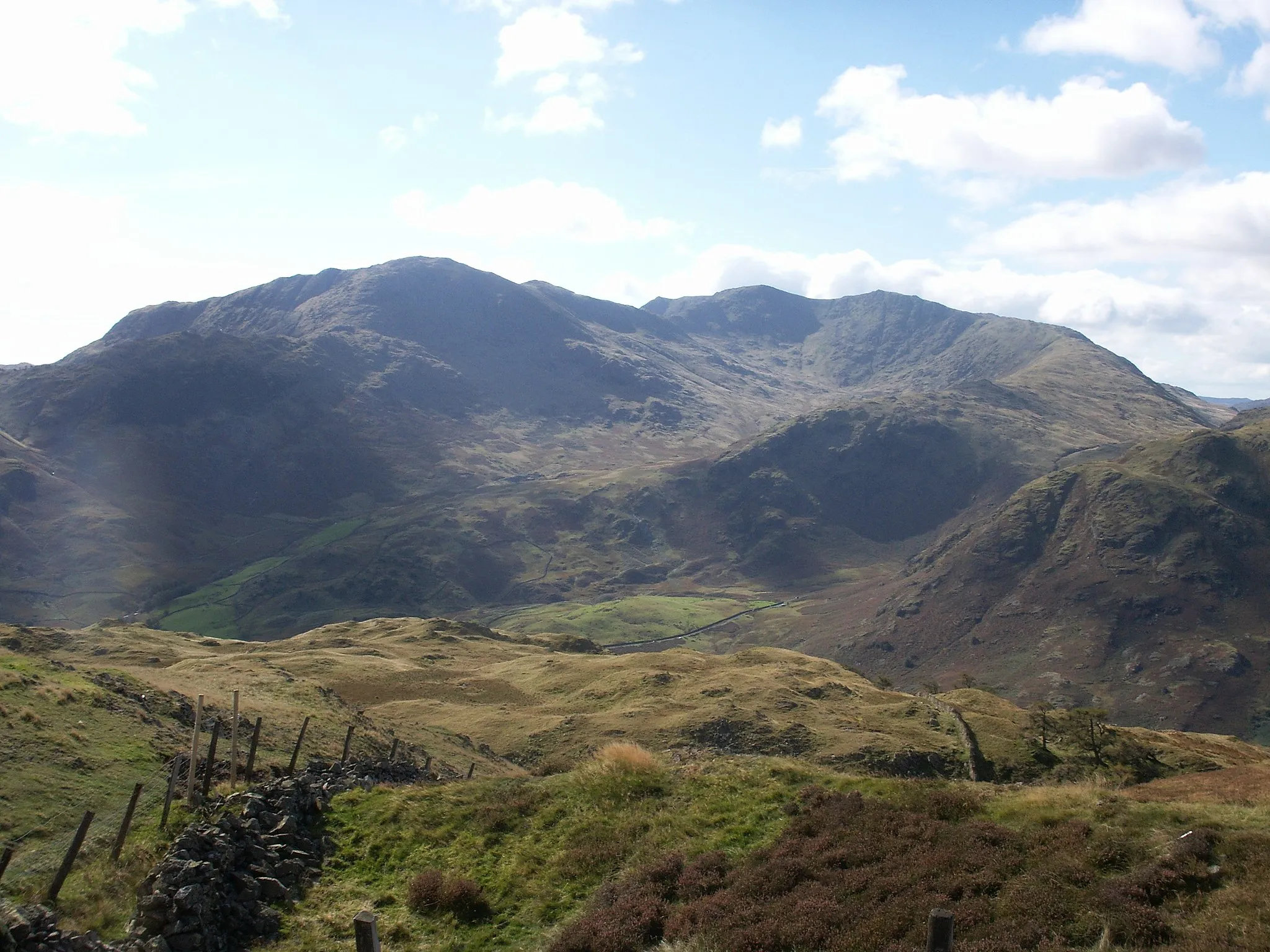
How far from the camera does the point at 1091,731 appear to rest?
180 feet

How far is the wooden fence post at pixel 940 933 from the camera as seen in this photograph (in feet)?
45.8

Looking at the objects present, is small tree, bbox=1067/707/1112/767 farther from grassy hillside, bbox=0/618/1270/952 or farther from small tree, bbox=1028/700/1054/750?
small tree, bbox=1028/700/1054/750

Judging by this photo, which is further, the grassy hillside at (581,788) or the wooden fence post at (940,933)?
the grassy hillside at (581,788)

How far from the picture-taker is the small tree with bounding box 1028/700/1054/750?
186 ft

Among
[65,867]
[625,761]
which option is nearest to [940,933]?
[625,761]

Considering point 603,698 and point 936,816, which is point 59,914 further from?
point 603,698

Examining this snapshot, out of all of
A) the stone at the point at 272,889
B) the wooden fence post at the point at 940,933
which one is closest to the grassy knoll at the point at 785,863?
the stone at the point at 272,889

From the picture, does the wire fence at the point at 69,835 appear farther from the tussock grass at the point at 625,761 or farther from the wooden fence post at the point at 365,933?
the tussock grass at the point at 625,761

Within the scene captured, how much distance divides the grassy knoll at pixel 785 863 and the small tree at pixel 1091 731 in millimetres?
Result: 25855

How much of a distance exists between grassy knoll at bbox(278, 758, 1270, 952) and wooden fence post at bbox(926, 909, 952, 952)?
289 cm

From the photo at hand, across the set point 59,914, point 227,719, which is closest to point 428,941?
point 59,914

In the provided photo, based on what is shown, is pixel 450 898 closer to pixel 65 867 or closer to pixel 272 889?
pixel 272 889

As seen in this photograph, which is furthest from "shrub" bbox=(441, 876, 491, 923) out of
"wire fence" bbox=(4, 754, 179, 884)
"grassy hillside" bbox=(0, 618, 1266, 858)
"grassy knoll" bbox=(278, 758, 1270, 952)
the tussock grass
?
"grassy hillside" bbox=(0, 618, 1266, 858)

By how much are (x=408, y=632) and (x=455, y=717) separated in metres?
52.1
